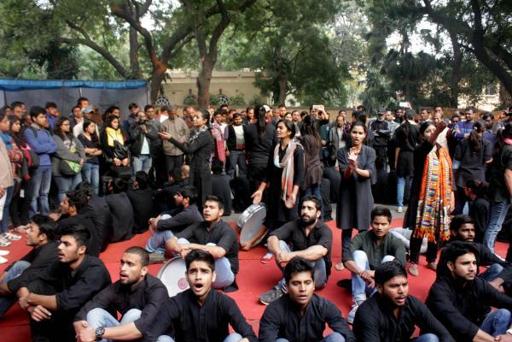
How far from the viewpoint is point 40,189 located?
7.02 metres

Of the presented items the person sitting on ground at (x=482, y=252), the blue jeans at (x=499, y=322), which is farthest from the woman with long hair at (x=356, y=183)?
the blue jeans at (x=499, y=322)

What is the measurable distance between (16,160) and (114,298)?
359 cm

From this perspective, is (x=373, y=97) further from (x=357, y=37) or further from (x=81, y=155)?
(x=81, y=155)

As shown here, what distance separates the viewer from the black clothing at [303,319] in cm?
337

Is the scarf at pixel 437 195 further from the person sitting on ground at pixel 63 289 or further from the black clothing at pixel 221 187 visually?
the person sitting on ground at pixel 63 289

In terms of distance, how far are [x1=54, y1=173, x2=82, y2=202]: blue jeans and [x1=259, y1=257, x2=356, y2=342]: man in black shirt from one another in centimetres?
478

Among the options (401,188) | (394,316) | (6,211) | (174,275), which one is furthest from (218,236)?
(401,188)

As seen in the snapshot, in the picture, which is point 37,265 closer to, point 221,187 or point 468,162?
point 221,187

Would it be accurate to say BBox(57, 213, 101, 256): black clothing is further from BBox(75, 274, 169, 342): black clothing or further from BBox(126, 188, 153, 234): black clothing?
BBox(75, 274, 169, 342): black clothing

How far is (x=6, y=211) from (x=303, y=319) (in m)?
4.83

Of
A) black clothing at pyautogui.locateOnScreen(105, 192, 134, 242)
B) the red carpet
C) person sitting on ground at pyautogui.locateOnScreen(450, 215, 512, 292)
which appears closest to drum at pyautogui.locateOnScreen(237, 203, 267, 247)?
the red carpet

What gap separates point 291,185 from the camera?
5.73 metres

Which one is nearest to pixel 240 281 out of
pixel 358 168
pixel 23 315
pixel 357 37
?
pixel 358 168

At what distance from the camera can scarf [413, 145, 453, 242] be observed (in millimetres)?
5180
